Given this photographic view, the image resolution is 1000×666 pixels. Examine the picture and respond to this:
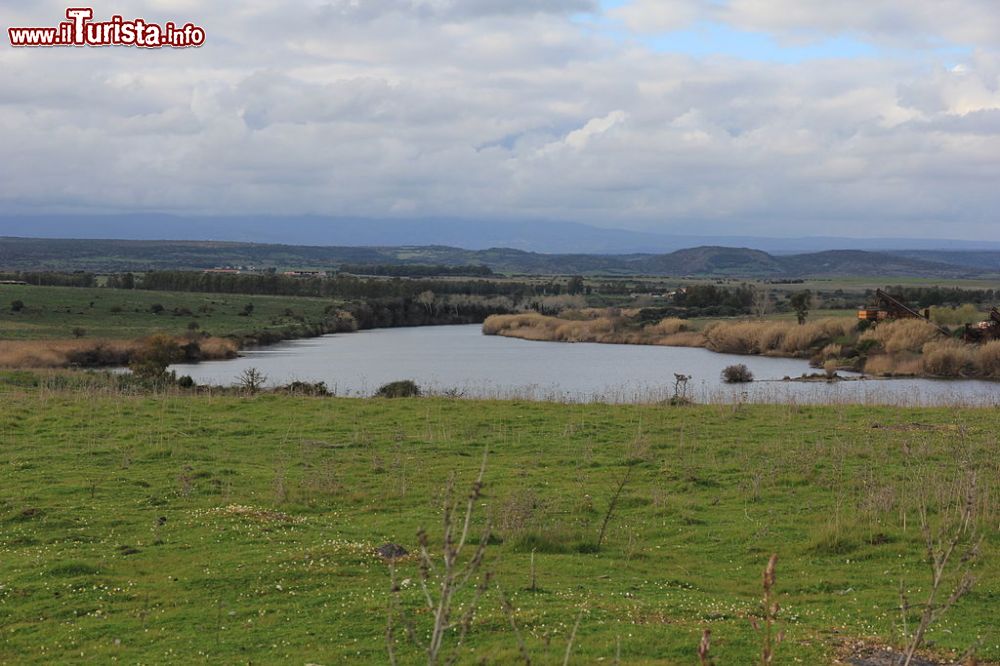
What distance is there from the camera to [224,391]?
33125mm

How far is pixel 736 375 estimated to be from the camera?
1832 inches

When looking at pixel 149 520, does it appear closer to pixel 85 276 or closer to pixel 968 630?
pixel 968 630

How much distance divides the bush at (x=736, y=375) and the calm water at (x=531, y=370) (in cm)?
85

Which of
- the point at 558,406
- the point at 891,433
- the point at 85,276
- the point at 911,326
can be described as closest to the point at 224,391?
the point at 558,406

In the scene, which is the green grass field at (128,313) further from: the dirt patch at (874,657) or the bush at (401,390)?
the dirt patch at (874,657)

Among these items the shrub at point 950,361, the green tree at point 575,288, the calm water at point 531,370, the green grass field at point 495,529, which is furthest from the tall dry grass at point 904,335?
the green tree at point 575,288

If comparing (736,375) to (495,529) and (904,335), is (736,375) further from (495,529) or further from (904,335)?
(495,529)

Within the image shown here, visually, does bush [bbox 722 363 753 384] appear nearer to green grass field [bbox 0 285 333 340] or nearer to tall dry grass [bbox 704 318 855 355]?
tall dry grass [bbox 704 318 855 355]

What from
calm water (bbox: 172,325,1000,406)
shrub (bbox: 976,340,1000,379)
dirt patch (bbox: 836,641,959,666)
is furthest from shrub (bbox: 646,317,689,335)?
dirt patch (bbox: 836,641,959,666)

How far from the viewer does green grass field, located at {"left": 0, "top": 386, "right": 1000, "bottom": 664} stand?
30.6 ft

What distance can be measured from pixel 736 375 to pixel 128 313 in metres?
47.3

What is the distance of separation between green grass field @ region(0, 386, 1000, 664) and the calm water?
28.1 ft

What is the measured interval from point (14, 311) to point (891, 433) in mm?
63339

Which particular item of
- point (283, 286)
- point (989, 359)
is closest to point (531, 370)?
point (989, 359)
